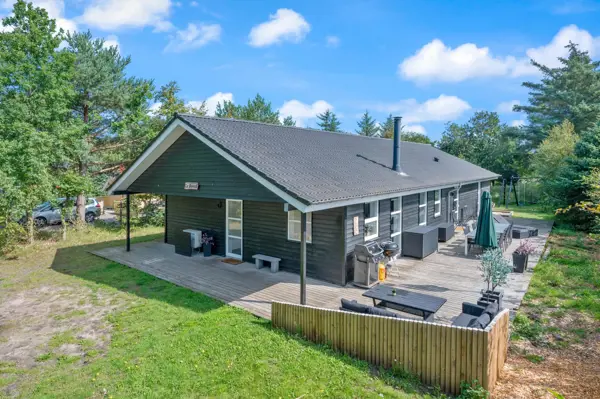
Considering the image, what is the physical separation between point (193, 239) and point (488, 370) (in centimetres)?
950

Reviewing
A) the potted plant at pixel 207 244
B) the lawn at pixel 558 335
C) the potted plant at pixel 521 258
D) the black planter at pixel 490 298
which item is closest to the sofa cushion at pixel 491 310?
the black planter at pixel 490 298

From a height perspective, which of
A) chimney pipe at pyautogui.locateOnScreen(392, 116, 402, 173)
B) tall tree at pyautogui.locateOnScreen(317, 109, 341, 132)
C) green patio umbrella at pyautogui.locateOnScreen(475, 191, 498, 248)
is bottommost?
green patio umbrella at pyautogui.locateOnScreen(475, 191, 498, 248)

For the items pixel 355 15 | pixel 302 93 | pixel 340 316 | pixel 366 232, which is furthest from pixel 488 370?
pixel 302 93

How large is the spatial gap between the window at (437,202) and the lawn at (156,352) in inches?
398

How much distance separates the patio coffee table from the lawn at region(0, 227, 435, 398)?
4.83ft

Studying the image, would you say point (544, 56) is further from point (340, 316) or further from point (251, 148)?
point (340, 316)

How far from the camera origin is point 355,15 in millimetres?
13742

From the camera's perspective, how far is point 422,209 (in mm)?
13477

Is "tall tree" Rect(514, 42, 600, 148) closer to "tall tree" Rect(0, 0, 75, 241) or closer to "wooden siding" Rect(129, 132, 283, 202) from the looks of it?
"wooden siding" Rect(129, 132, 283, 202)

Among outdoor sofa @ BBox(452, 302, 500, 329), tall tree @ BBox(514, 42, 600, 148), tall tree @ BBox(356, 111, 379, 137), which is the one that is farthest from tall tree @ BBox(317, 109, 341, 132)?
outdoor sofa @ BBox(452, 302, 500, 329)

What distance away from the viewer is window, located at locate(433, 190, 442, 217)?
1455 centimetres

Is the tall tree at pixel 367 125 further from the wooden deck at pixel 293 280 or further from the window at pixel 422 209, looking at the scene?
the wooden deck at pixel 293 280

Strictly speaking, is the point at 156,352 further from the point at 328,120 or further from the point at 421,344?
the point at 328,120

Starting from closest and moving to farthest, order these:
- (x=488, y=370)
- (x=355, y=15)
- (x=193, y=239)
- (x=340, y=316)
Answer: (x=488, y=370) → (x=340, y=316) → (x=193, y=239) → (x=355, y=15)
